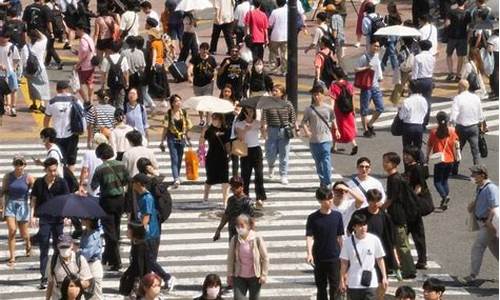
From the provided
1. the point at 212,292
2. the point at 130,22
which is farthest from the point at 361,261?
the point at 130,22

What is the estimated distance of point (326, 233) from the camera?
1955cm

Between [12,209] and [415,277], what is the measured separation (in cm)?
528

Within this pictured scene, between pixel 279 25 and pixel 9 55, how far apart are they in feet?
20.9

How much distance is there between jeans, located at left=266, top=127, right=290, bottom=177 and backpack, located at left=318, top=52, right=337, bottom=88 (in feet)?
13.5

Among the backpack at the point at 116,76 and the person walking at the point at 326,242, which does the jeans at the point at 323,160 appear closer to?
the backpack at the point at 116,76

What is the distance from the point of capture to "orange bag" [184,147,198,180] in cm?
2600

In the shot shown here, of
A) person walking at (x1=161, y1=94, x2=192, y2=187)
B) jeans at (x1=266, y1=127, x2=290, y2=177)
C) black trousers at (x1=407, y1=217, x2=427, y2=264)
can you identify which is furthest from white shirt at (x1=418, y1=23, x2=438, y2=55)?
black trousers at (x1=407, y1=217, x2=427, y2=264)

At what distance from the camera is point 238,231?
19.1m

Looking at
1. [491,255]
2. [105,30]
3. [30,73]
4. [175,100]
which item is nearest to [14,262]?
[175,100]

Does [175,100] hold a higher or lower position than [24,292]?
higher

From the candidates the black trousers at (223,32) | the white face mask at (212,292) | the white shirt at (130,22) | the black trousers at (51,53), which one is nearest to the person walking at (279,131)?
the white shirt at (130,22)

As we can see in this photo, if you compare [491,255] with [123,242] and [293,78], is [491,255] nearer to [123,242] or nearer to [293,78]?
[123,242]

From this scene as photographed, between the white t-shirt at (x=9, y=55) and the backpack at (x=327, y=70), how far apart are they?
539cm

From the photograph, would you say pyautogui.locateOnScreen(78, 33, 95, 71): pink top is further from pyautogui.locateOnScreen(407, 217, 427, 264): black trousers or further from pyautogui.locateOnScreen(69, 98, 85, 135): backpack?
pyautogui.locateOnScreen(407, 217, 427, 264): black trousers
